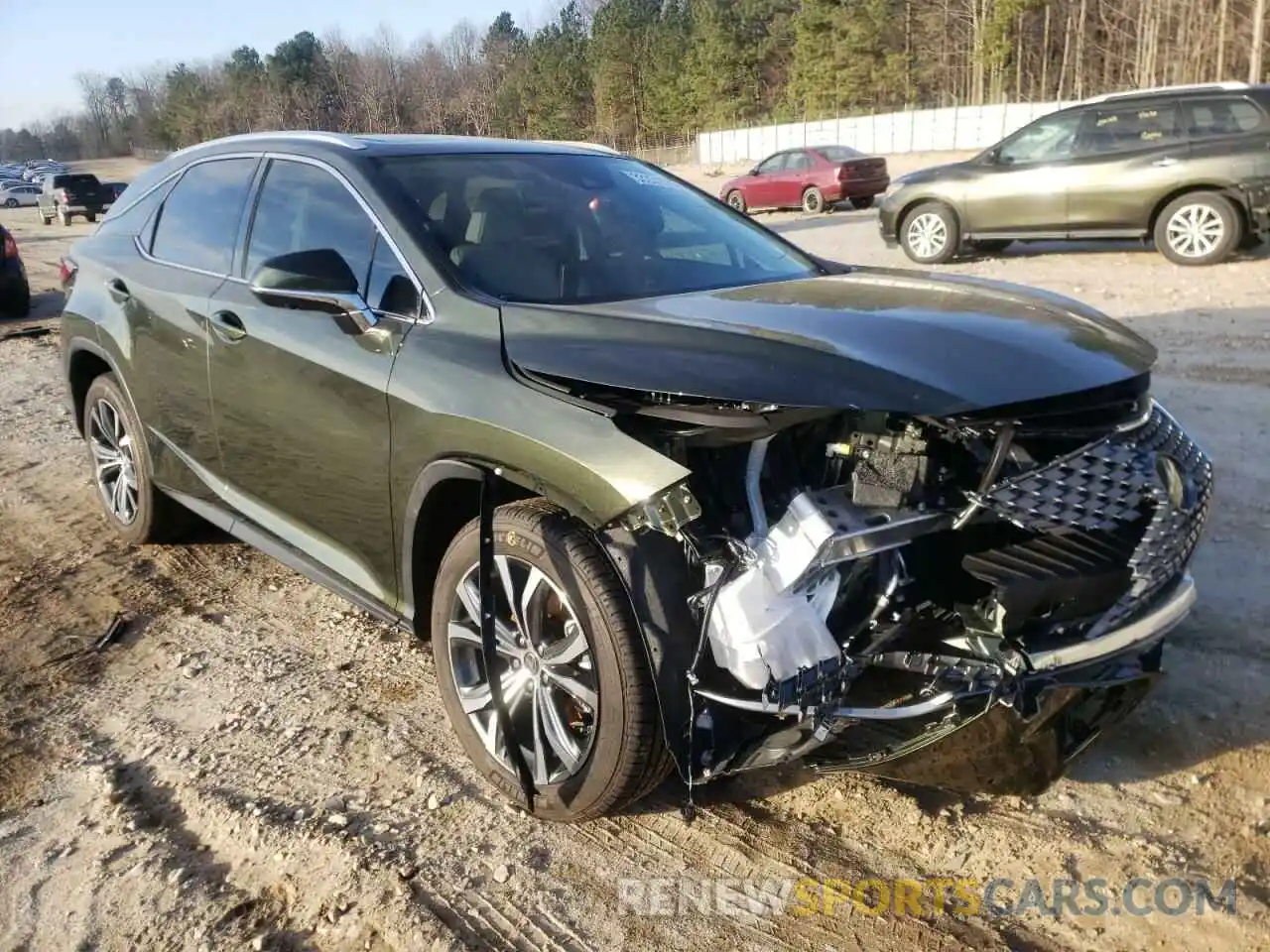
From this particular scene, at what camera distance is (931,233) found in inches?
488

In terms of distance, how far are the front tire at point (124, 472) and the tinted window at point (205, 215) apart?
80 cm

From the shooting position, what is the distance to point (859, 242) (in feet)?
50.6

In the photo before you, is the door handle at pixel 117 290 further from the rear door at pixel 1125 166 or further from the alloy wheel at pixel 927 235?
the rear door at pixel 1125 166

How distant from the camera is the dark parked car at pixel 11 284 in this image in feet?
42.3

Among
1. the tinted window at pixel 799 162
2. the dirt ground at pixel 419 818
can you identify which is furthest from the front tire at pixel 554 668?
the tinted window at pixel 799 162

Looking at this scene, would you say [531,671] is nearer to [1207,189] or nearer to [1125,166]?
[1207,189]

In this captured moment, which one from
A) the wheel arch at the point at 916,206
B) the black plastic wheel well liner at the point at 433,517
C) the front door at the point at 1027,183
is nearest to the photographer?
the black plastic wheel well liner at the point at 433,517

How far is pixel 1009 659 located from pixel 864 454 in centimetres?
57

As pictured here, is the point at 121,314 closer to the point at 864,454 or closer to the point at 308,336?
the point at 308,336

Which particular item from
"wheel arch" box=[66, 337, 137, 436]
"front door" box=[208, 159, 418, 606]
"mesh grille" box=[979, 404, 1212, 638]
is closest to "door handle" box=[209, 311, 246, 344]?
"front door" box=[208, 159, 418, 606]

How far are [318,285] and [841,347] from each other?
165 cm

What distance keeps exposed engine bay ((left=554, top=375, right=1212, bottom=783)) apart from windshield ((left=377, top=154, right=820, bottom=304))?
0.88m

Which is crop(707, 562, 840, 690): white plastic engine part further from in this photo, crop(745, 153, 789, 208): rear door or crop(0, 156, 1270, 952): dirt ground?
crop(745, 153, 789, 208): rear door

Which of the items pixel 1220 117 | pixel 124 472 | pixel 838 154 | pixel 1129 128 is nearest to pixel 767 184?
pixel 838 154
